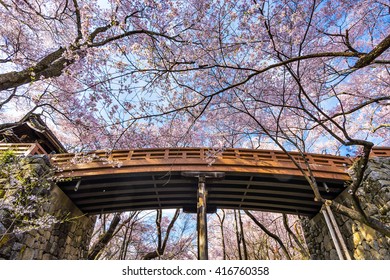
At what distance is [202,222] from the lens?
18.0ft

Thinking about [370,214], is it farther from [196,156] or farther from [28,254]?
[28,254]

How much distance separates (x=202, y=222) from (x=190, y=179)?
128 cm

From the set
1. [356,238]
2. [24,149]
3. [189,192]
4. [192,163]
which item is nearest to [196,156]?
[192,163]

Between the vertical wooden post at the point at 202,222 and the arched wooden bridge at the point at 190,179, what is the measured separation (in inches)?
12.4

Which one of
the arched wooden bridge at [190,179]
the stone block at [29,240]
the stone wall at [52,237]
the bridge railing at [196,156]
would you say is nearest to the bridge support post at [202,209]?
the arched wooden bridge at [190,179]

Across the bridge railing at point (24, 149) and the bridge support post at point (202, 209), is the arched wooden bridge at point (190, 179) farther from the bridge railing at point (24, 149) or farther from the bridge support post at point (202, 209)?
the bridge support post at point (202, 209)

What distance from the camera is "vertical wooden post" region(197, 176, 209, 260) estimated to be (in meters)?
5.03

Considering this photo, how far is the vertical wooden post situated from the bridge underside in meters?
0.28

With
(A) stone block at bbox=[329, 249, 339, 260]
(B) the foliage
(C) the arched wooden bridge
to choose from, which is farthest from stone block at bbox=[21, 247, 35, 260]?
(A) stone block at bbox=[329, 249, 339, 260]

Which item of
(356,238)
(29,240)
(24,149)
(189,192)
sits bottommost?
(29,240)

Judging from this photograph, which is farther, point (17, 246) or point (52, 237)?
point (52, 237)

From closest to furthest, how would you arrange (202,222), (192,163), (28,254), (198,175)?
1. (28,254)
2. (202,222)
3. (198,175)
4. (192,163)
